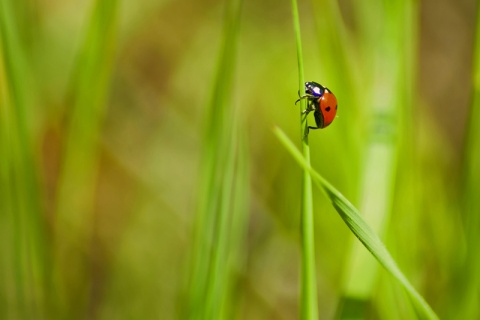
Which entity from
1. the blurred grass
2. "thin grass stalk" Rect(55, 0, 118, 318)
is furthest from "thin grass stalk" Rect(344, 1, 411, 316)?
"thin grass stalk" Rect(55, 0, 118, 318)

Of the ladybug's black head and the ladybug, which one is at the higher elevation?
the ladybug's black head

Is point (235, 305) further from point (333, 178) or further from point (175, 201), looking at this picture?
point (175, 201)

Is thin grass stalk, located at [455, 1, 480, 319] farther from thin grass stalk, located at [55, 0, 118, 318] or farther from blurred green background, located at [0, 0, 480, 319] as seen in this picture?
thin grass stalk, located at [55, 0, 118, 318]

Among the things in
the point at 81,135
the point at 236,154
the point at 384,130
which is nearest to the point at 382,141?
the point at 384,130

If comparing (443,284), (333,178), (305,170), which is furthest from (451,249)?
(305,170)

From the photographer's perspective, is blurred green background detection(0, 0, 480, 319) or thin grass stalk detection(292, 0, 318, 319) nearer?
thin grass stalk detection(292, 0, 318, 319)

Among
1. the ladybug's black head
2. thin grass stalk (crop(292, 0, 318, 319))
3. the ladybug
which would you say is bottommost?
thin grass stalk (crop(292, 0, 318, 319))

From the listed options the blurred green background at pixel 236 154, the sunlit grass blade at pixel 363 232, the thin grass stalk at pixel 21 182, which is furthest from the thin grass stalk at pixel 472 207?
the thin grass stalk at pixel 21 182
